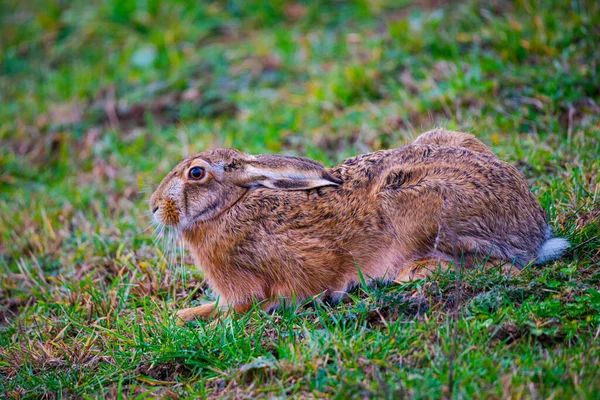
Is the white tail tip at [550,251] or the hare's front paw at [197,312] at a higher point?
the white tail tip at [550,251]

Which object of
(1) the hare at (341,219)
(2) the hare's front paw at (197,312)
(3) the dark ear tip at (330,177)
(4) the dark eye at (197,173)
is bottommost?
(2) the hare's front paw at (197,312)

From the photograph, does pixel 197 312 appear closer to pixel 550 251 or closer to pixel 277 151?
pixel 550 251

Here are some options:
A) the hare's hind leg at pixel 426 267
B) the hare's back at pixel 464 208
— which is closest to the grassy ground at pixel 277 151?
the hare's hind leg at pixel 426 267

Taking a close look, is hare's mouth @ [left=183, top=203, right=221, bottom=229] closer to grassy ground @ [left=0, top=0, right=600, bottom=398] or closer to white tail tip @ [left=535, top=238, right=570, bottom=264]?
grassy ground @ [left=0, top=0, right=600, bottom=398]

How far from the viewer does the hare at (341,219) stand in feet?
13.8

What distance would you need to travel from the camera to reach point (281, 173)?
4.50 metres

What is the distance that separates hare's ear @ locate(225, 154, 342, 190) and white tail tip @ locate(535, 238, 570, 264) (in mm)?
1348

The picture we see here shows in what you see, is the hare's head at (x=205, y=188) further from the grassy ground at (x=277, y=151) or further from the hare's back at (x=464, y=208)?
the hare's back at (x=464, y=208)

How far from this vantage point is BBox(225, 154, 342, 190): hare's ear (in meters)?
4.44

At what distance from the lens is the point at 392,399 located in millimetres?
3285

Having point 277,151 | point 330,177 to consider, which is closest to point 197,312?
point 330,177

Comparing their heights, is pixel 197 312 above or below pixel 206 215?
below

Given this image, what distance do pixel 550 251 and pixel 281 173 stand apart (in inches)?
70.0

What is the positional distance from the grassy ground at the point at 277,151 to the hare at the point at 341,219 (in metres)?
0.18
